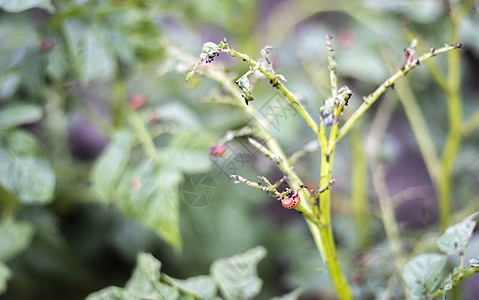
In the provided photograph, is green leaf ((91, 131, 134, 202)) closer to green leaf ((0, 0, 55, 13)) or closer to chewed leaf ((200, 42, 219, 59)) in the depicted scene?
green leaf ((0, 0, 55, 13))

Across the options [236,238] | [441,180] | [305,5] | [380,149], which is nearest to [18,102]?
[236,238]

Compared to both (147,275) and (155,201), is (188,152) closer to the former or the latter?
(155,201)

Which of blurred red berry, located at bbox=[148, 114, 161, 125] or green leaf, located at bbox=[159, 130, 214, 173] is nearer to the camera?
green leaf, located at bbox=[159, 130, 214, 173]

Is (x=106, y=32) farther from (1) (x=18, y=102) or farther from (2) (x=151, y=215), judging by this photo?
(2) (x=151, y=215)

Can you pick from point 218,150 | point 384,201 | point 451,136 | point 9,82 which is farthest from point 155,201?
point 451,136

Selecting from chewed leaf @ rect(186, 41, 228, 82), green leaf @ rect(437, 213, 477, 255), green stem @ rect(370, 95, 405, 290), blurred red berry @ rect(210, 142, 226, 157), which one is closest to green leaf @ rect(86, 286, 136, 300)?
blurred red berry @ rect(210, 142, 226, 157)

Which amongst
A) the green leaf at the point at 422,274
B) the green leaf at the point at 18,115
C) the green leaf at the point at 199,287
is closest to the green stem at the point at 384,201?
the green leaf at the point at 422,274
